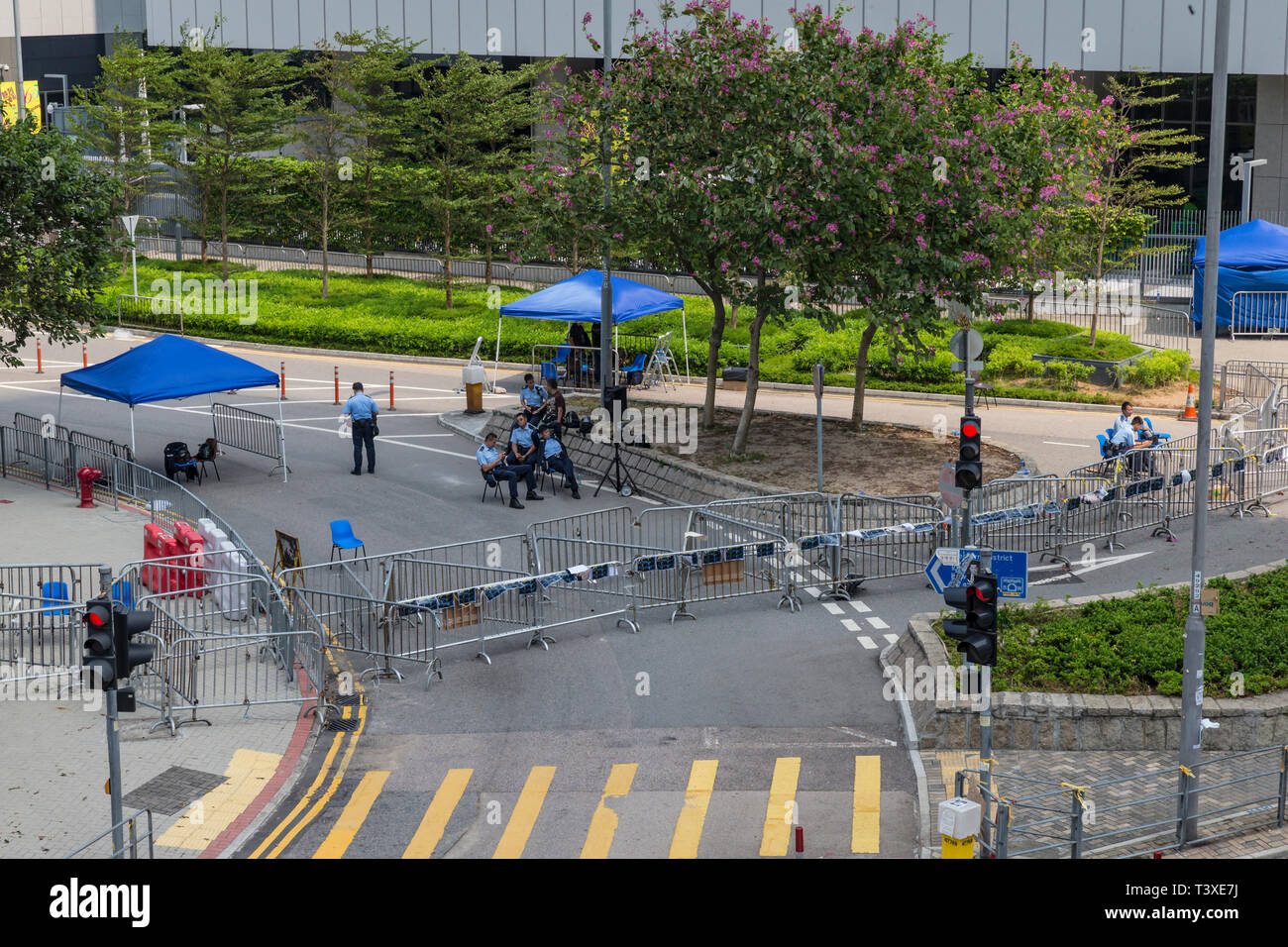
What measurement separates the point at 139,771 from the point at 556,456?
39.7 feet

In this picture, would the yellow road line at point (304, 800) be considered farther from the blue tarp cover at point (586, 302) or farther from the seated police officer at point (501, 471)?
the blue tarp cover at point (586, 302)

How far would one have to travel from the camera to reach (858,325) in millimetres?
41156

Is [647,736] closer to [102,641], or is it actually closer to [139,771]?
[139,771]

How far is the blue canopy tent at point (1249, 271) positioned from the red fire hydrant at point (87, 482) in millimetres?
29105

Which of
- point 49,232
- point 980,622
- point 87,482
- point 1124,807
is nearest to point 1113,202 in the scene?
point 49,232

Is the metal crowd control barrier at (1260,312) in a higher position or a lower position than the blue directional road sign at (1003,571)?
higher

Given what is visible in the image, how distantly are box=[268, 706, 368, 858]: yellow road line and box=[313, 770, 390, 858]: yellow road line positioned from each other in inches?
9.7

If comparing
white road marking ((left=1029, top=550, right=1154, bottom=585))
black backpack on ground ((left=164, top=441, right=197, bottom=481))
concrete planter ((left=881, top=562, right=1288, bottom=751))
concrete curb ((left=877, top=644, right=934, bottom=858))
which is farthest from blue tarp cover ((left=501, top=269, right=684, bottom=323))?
concrete planter ((left=881, top=562, right=1288, bottom=751))

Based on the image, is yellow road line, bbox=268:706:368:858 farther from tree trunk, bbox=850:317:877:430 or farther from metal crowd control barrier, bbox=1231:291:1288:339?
metal crowd control barrier, bbox=1231:291:1288:339

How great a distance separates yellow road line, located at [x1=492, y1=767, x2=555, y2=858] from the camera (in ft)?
43.9

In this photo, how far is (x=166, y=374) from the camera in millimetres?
26312

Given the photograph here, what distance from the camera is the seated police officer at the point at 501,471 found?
25453mm

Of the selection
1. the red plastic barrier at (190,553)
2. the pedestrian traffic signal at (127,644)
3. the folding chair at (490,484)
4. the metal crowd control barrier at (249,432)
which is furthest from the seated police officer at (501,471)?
the pedestrian traffic signal at (127,644)
